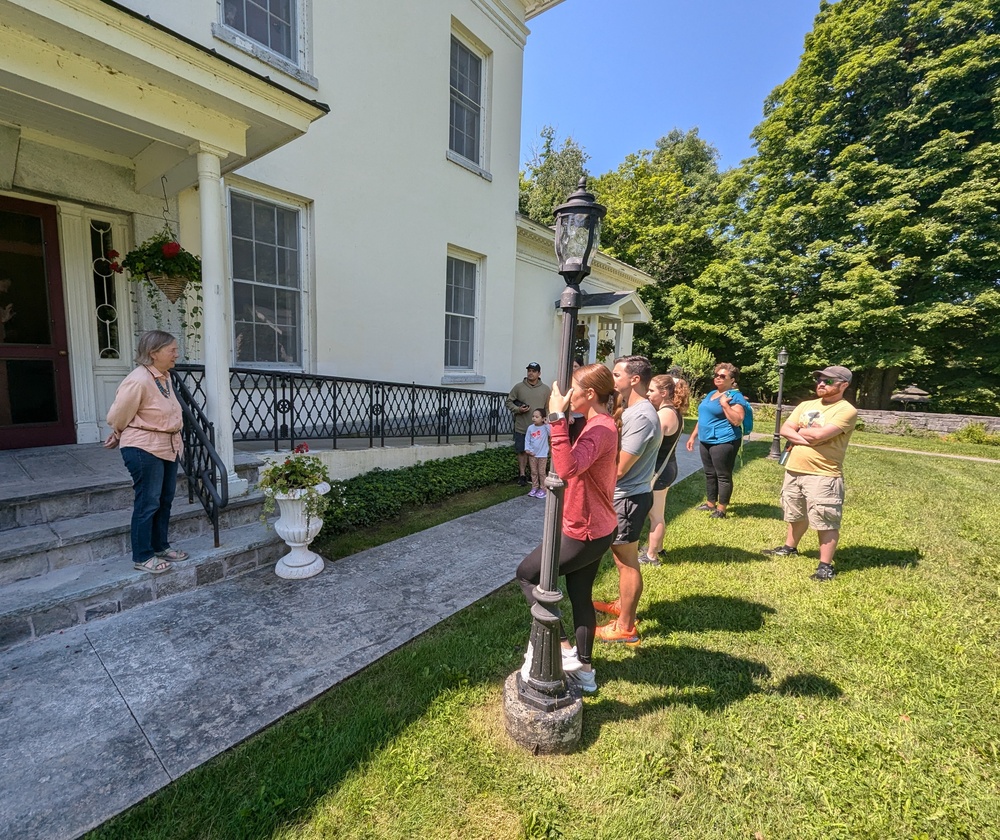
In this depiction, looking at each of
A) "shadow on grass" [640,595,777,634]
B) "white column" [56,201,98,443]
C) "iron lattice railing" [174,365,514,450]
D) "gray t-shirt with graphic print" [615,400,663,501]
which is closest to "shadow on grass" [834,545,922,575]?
"shadow on grass" [640,595,777,634]

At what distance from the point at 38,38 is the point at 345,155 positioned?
3.58 metres

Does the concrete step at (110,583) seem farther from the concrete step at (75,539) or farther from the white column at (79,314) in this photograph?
the white column at (79,314)

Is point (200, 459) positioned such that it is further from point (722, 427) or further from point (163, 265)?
point (722, 427)

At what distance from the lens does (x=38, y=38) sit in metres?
2.83

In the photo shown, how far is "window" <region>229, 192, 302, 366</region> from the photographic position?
5387 millimetres

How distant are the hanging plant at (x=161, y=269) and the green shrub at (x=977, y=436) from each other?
65.0 ft

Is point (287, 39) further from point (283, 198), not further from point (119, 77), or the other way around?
point (119, 77)

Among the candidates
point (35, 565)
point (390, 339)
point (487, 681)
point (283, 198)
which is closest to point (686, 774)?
point (487, 681)

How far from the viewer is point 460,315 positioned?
28.2 feet

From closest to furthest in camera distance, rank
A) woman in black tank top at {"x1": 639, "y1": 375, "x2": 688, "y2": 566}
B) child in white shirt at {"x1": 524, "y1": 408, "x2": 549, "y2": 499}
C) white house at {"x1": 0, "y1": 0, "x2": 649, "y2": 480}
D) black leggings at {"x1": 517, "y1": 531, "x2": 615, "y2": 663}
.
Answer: black leggings at {"x1": 517, "y1": 531, "x2": 615, "y2": 663}
white house at {"x1": 0, "y1": 0, "x2": 649, "y2": 480}
woman in black tank top at {"x1": 639, "y1": 375, "x2": 688, "y2": 566}
child in white shirt at {"x1": 524, "y1": 408, "x2": 549, "y2": 499}

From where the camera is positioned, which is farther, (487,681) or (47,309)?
(47,309)

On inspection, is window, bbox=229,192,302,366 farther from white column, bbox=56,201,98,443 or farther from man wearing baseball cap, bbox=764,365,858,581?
man wearing baseball cap, bbox=764,365,858,581

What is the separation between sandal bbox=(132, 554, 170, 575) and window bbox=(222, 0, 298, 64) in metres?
5.70

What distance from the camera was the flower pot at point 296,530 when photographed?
3.64 m
